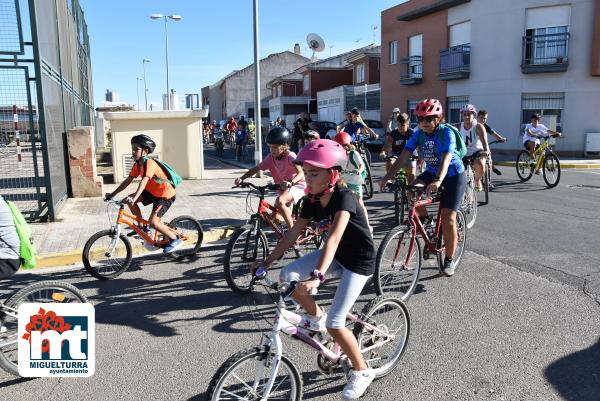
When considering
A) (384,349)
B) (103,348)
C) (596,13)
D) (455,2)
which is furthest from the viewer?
(455,2)

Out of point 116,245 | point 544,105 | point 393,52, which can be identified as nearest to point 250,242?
point 116,245

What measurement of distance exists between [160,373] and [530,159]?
462 inches

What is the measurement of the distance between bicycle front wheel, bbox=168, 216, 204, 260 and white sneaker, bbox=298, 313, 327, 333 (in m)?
3.84

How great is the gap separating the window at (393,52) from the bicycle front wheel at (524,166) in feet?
64.2

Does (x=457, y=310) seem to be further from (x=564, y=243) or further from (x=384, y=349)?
(x=564, y=243)

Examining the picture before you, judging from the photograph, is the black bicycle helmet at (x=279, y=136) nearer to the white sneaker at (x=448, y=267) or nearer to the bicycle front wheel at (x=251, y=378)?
the white sneaker at (x=448, y=267)

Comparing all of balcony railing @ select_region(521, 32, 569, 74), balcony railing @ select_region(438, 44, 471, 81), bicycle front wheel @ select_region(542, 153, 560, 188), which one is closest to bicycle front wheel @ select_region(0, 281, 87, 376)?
bicycle front wheel @ select_region(542, 153, 560, 188)

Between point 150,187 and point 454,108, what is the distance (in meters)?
23.1

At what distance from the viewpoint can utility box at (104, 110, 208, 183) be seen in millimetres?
13945

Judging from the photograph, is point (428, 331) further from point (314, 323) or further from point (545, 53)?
point (545, 53)

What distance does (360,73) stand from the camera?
4356cm

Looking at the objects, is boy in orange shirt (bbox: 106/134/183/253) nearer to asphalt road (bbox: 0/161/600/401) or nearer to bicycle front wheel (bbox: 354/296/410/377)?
asphalt road (bbox: 0/161/600/401)

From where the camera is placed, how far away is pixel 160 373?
385 cm

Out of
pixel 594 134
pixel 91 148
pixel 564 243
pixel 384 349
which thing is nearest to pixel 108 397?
pixel 384 349
